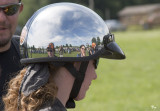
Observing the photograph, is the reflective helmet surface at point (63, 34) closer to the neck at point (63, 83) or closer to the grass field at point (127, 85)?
the neck at point (63, 83)

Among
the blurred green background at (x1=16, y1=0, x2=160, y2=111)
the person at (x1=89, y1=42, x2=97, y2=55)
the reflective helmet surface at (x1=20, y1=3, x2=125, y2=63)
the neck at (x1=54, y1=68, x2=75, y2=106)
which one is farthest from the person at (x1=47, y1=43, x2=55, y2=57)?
the blurred green background at (x1=16, y1=0, x2=160, y2=111)

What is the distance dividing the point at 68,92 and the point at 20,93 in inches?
14.6

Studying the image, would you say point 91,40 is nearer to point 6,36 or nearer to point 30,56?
point 30,56

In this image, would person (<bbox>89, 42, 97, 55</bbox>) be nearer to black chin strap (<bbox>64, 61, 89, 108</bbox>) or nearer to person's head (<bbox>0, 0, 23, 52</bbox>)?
black chin strap (<bbox>64, 61, 89, 108</bbox>)

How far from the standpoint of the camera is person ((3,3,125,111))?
9.18 feet

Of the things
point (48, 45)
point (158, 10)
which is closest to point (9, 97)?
point (48, 45)

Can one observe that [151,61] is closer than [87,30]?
No

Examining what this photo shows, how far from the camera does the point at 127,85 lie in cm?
1509

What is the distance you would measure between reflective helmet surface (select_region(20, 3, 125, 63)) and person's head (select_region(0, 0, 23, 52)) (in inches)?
46.3

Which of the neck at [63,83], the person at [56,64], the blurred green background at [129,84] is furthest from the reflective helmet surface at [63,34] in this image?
the blurred green background at [129,84]

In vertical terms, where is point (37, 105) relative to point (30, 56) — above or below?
below

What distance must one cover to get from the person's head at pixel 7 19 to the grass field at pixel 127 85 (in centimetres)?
434

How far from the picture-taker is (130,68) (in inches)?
739

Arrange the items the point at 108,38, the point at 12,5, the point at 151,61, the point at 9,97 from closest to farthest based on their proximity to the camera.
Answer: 1. the point at 9,97
2. the point at 108,38
3. the point at 12,5
4. the point at 151,61
